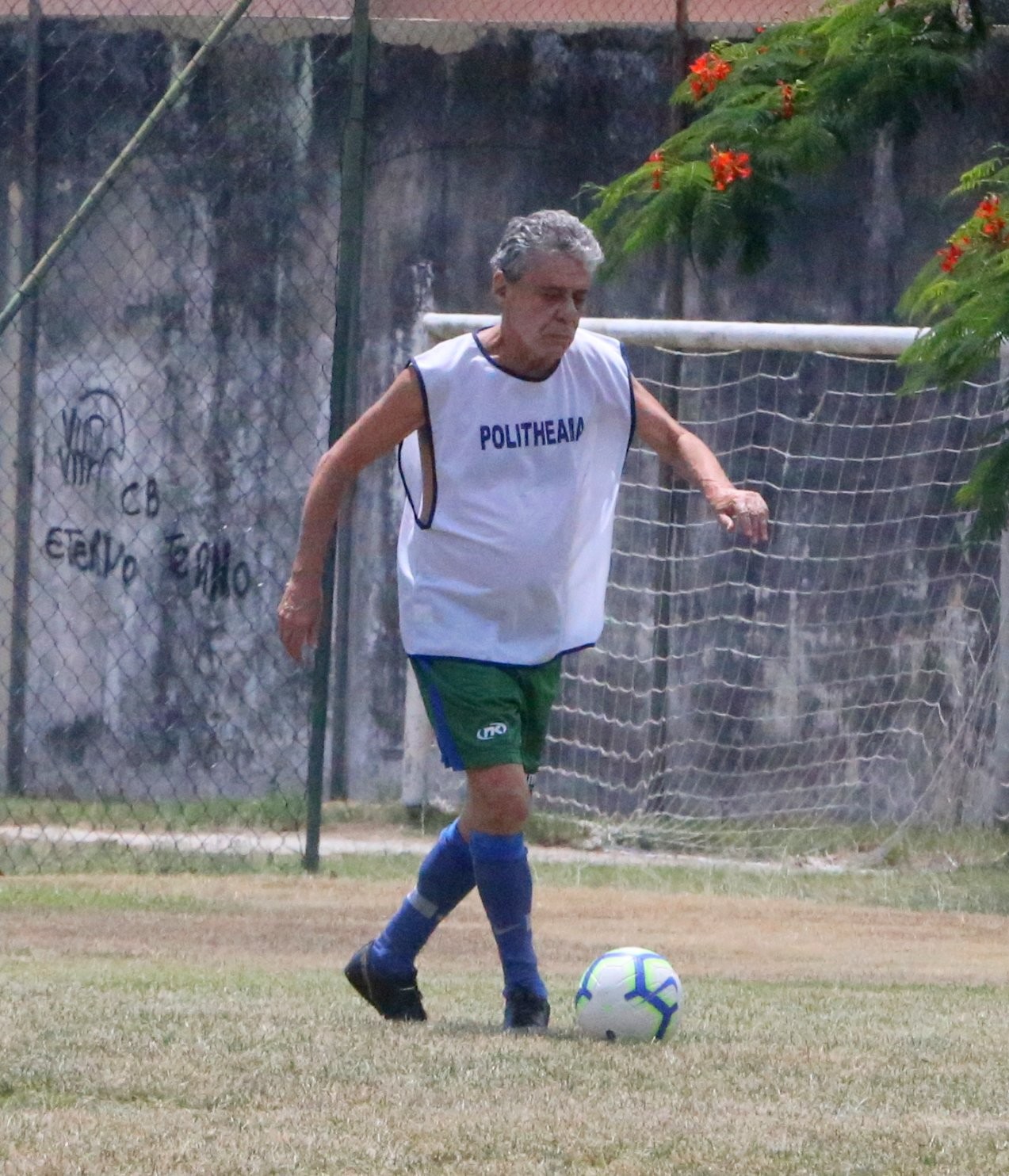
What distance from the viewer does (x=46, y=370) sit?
11.7 m

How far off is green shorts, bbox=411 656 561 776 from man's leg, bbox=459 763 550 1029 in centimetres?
5

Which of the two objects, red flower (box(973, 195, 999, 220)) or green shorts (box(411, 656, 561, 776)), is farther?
red flower (box(973, 195, 999, 220))

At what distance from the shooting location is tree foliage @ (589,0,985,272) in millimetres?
9648

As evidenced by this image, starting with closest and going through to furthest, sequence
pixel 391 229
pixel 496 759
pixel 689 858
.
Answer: pixel 496 759 < pixel 689 858 < pixel 391 229

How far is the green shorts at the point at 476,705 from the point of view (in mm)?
4848

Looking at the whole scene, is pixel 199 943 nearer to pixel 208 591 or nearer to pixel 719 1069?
pixel 719 1069

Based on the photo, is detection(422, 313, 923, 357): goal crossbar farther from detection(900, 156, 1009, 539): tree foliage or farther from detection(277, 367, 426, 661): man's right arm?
detection(277, 367, 426, 661): man's right arm

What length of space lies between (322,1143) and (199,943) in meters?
3.58

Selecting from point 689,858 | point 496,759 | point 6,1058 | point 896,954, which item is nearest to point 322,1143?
point 6,1058

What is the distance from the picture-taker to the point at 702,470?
16.6 ft

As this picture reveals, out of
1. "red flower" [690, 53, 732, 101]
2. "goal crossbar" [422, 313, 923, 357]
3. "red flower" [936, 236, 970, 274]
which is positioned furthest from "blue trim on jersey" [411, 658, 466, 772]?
"red flower" [690, 53, 732, 101]

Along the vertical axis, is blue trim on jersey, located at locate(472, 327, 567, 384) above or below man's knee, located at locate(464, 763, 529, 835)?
above

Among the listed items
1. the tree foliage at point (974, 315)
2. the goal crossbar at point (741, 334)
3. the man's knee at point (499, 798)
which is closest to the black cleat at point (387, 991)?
the man's knee at point (499, 798)

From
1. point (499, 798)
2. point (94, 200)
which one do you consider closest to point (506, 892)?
point (499, 798)
